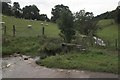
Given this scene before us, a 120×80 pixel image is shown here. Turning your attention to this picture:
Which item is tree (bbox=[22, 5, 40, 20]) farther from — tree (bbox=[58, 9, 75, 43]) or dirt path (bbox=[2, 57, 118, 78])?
dirt path (bbox=[2, 57, 118, 78])

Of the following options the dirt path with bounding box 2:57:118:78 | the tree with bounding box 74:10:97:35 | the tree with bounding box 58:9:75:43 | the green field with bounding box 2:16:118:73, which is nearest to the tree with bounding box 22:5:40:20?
the tree with bounding box 74:10:97:35

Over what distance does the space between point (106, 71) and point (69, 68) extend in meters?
2.06

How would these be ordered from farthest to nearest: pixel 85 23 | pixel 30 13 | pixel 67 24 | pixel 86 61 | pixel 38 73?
pixel 30 13
pixel 85 23
pixel 67 24
pixel 86 61
pixel 38 73

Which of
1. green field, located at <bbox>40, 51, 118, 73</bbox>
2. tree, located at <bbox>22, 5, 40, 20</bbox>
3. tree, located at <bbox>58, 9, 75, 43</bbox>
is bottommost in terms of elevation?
green field, located at <bbox>40, 51, 118, 73</bbox>

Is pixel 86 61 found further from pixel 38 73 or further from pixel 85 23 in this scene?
pixel 85 23

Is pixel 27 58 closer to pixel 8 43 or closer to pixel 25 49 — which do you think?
pixel 25 49

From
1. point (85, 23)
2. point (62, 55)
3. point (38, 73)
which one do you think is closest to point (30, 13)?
point (85, 23)

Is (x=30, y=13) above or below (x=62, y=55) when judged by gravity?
above

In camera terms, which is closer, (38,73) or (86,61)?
(38,73)

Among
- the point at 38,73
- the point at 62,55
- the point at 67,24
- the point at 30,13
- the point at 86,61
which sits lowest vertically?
the point at 38,73

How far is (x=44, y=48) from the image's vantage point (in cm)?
2030

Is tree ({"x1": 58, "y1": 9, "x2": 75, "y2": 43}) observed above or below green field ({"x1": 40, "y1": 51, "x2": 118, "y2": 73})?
above

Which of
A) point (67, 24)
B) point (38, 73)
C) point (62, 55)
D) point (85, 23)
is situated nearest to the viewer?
point (38, 73)

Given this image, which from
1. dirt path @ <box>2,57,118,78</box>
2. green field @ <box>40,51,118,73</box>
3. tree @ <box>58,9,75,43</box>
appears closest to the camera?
dirt path @ <box>2,57,118,78</box>
